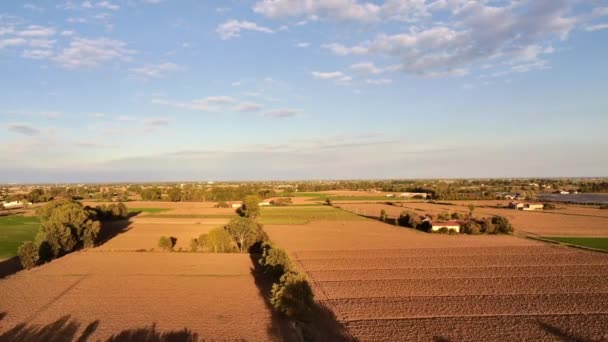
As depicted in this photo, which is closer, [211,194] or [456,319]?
[456,319]

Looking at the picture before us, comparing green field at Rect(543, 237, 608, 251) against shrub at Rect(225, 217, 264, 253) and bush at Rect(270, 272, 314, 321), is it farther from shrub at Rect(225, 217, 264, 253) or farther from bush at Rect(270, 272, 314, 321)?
bush at Rect(270, 272, 314, 321)

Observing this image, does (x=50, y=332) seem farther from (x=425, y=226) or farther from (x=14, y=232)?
(x=425, y=226)

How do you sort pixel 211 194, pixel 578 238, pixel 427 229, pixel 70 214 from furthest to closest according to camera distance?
pixel 211 194, pixel 427 229, pixel 578 238, pixel 70 214

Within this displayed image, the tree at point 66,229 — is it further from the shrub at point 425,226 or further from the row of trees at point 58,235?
the shrub at point 425,226

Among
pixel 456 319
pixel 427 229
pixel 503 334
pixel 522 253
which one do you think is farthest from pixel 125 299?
pixel 427 229

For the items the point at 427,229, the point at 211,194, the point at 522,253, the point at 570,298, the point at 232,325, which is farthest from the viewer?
the point at 211,194

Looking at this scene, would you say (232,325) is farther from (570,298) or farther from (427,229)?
(427,229)
